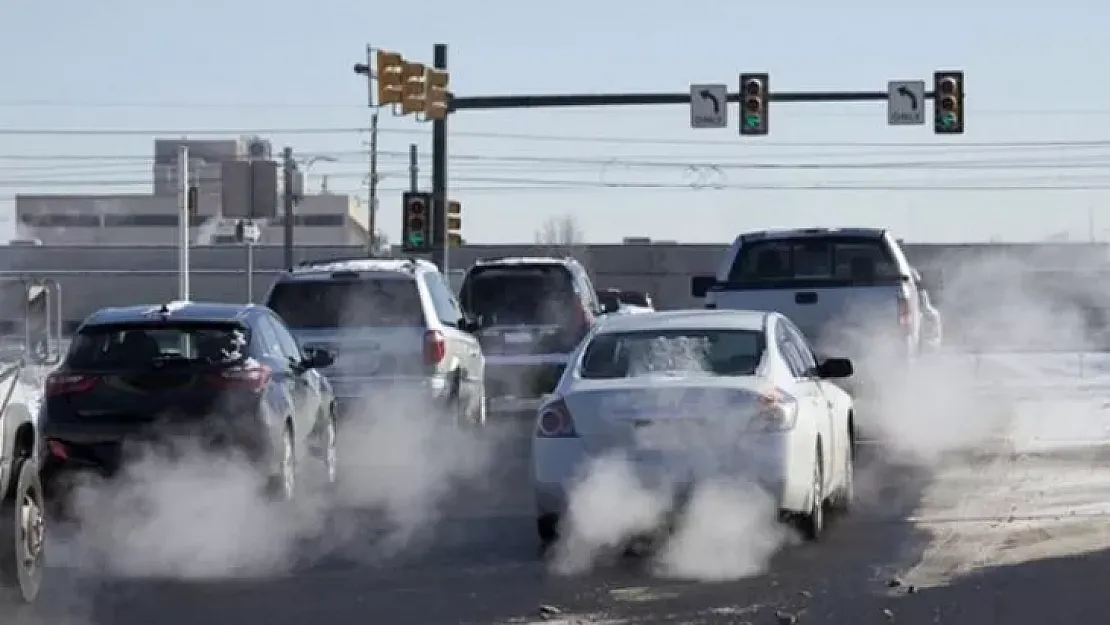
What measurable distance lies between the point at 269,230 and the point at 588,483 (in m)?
93.6

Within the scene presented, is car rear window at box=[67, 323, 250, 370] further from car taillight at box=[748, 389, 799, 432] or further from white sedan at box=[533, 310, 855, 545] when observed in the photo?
car taillight at box=[748, 389, 799, 432]

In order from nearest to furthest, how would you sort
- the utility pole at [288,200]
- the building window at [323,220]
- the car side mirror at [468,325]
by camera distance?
1. the car side mirror at [468,325]
2. the utility pole at [288,200]
3. the building window at [323,220]

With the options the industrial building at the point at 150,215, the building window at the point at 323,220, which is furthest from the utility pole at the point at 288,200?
the building window at the point at 323,220

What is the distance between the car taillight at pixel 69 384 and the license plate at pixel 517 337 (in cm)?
1115

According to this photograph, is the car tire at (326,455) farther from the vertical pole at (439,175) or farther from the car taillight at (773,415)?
the vertical pole at (439,175)

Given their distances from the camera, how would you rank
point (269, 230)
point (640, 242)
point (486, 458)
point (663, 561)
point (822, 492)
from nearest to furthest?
point (663, 561) → point (822, 492) → point (486, 458) → point (640, 242) → point (269, 230)

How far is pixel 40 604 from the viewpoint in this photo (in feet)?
36.2

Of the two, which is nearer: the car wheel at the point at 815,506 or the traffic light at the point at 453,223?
the car wheel at the point at 815,506

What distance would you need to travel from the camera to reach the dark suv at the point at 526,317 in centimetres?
2491

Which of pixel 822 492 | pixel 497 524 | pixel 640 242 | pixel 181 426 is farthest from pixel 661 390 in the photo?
pixel 640 242

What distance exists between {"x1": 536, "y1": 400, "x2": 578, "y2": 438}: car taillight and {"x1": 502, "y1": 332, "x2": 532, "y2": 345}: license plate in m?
12.6

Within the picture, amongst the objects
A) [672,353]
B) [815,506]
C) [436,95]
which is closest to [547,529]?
[672,353]

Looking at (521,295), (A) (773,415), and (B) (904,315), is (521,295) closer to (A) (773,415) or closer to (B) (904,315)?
(B) (904,315)

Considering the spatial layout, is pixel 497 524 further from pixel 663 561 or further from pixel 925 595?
pixel 925 595
